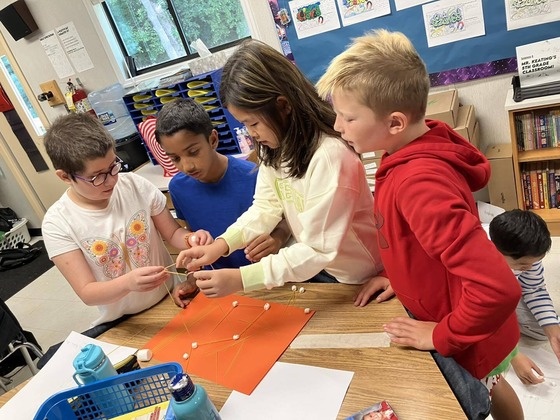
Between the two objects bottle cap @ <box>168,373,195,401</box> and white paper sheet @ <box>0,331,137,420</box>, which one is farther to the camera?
white paper sheet @ <box>0,331,137,420</box>

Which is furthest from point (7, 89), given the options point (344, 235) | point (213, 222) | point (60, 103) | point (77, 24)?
point (344, 235)

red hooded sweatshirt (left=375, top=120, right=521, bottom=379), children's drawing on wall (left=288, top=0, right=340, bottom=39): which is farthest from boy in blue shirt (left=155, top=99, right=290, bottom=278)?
children's drawing on wall (left=288, top=0, right=340, bottom=39)

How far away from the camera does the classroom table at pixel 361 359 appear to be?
745 mm

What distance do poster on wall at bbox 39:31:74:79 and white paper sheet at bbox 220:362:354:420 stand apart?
11.8 ft

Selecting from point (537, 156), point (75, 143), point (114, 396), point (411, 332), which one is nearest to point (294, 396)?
point (411, 332)

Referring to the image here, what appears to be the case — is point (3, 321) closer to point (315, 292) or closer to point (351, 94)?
point (315, 292)

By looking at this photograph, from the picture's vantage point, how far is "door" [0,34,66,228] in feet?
13.2

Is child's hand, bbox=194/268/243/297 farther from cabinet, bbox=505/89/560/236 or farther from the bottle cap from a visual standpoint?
cabinet, bbox=505/89/560/236

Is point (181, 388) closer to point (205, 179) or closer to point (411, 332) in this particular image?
point (411, 332)

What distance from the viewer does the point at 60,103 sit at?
12.6 feet

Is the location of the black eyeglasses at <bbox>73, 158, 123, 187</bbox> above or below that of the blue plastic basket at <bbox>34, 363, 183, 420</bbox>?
above

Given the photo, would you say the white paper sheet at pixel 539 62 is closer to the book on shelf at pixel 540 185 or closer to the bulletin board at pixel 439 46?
the bulletin board at pixel 439 46

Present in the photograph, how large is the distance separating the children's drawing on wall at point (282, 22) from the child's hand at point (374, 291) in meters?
1.97

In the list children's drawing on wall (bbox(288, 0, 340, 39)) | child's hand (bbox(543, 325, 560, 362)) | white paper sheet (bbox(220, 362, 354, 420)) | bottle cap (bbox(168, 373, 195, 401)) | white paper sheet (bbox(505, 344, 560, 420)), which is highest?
children's drawing on wall (bbox(288, 0, 340, 39))
